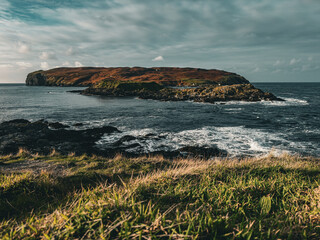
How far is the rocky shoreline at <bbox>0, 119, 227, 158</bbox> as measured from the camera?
1493 centimetres

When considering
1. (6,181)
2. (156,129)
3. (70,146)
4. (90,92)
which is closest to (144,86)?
(90,92)

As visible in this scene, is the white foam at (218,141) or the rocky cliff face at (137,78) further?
the rocky cliff face at (137,78)

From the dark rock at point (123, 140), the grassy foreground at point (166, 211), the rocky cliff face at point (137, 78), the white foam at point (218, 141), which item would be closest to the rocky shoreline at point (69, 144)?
the dark rock at point (123, 140)

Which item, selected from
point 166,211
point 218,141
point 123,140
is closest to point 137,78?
point 123,140

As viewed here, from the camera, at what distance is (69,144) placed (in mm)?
16938

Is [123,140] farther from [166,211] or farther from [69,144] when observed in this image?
[166,211]

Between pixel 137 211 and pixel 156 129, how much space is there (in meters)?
20.3

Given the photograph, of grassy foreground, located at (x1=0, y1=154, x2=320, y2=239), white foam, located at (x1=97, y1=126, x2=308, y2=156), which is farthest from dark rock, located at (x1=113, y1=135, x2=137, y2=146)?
grassy foreground, located at (x1=0, y1=154, x2=320, y2=239)

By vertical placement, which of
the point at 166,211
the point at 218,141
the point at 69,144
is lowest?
the point at 218,141

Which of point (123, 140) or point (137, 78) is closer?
point (123, 140)

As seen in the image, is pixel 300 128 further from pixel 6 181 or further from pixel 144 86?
pixel 144 86

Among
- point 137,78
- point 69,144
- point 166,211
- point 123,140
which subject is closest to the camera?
point 166,211

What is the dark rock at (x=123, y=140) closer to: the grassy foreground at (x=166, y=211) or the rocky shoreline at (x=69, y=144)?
the rocky shoreline at (x=69, y=144)

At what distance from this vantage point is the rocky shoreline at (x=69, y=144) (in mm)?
14930
